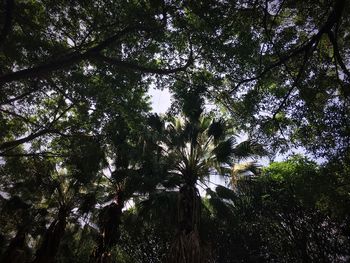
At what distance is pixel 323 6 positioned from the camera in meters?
8.63

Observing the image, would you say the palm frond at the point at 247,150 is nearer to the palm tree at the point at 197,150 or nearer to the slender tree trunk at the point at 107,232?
the palm tree at the point at 197,150

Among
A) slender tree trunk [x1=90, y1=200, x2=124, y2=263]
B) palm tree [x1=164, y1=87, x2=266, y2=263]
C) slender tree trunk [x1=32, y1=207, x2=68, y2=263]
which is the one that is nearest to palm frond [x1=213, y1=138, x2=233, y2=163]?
palm tree [x1=164, y1=87, x2=266, y2=263]

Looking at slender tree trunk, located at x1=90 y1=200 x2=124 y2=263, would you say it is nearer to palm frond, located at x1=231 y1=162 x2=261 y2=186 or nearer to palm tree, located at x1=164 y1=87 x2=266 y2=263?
palm tree, located at x1=164 y1=87 x2=266 y2=263

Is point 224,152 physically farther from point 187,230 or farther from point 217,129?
point 187,230

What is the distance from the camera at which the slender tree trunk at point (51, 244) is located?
13.1m

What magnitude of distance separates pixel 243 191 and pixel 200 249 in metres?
3.74

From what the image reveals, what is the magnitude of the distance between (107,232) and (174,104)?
20.1 feet

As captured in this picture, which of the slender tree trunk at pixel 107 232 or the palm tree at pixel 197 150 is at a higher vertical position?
the palm tree at pixel 197 150

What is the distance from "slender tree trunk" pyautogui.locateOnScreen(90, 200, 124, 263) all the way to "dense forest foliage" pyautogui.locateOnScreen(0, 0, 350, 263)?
51 mm

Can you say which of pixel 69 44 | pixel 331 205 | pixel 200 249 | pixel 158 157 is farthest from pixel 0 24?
pixel 331 205

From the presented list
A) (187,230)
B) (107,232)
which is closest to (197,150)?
(187,230)

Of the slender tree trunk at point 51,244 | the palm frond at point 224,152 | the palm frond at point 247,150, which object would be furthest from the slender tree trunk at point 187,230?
the slender tree trunk at point 51,244

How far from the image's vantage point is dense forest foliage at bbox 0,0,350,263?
359 inches

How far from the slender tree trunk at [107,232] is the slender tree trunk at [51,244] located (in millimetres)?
2767
